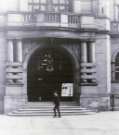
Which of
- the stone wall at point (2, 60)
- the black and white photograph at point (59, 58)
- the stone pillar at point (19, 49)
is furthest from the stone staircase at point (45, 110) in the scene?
the stone pillar at point (19, 49)

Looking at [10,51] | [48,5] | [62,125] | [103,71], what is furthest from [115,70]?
[62,125]

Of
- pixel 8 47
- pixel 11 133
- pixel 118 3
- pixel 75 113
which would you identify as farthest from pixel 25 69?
pixel 11 133

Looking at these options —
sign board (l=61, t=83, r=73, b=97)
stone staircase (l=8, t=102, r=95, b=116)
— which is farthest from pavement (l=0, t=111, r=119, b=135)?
sign board (l=61, t=83, r=73, b=97)

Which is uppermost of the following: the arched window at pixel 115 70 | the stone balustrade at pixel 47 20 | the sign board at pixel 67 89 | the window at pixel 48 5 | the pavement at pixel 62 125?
the window at pixel 48 5

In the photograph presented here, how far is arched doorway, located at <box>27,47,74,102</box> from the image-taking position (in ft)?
102

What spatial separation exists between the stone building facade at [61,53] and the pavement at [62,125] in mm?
2520

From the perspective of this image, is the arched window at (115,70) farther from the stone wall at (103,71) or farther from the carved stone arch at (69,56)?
the carved stone arch at (69,56)

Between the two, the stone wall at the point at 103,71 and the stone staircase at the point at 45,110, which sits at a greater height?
the stone wall at the point at 103,71

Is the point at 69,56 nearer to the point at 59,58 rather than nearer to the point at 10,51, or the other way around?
the point at 59,58

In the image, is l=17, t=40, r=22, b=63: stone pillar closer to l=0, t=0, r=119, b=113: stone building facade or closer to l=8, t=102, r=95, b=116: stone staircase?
l=0, t=0, r=119, b=113: stone building facade

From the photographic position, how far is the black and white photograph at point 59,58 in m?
28.4

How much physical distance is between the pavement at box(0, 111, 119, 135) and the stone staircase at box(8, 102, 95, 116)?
38.0 inches

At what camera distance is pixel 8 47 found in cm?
2888

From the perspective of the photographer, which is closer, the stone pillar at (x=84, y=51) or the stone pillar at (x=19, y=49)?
the stone pillar at (x=19, y=49)
